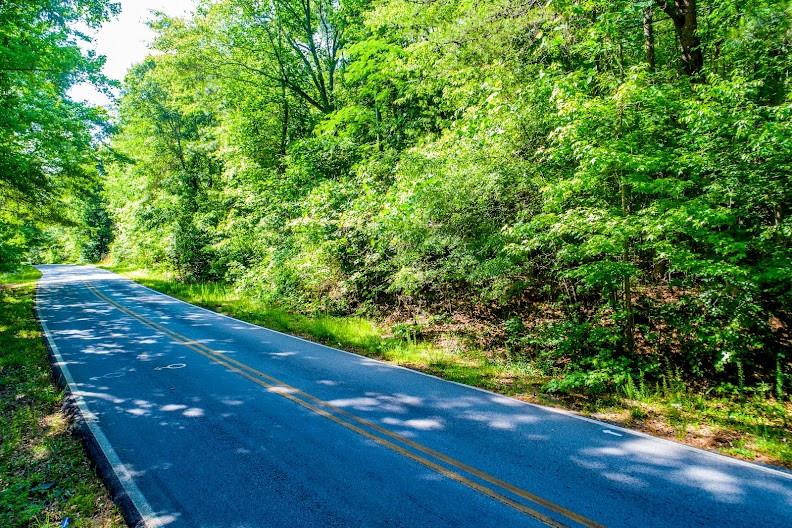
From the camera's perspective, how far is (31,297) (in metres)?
19.9

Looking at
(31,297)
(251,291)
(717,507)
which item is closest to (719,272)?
(717,507)

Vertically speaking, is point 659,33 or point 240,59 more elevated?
point 240,59

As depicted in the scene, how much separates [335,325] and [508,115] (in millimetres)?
7334

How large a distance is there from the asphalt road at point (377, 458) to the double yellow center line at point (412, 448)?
0.02 meters

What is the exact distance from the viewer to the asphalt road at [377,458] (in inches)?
155

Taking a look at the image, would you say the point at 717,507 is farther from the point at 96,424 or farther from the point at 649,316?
the point at 96,424

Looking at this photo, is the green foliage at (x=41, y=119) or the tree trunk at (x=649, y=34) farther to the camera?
the green foliage at (x=41, y=119)

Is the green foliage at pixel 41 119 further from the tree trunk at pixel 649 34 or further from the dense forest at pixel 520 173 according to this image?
the tree trunk at pixel 649 34

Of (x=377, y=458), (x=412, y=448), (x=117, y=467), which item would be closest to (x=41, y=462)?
(x=117, y=467)

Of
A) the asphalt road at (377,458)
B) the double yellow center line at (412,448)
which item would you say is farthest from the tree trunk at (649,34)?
the double yellow center line at (412,448)

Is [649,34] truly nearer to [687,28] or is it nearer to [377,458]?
[687,28]

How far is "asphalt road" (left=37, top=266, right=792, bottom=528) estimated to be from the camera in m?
3.94

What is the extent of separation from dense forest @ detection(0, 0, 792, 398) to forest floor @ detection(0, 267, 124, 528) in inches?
214

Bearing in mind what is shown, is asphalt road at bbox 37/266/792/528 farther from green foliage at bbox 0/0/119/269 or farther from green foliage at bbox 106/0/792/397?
green foliage at bbox 0/0/119/269
